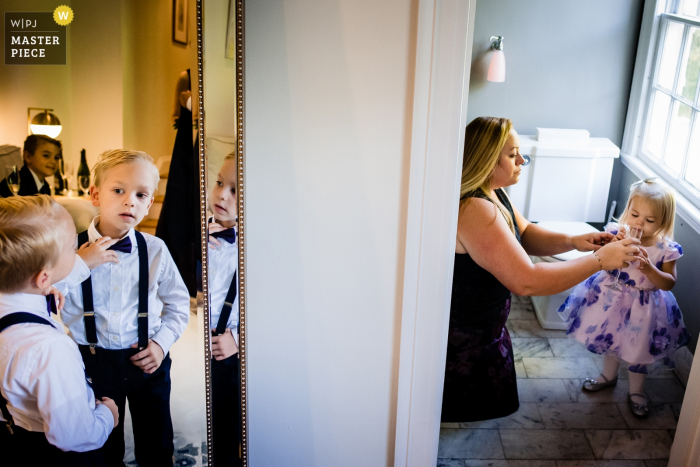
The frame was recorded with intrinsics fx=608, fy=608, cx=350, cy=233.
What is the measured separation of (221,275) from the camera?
1.43 metres

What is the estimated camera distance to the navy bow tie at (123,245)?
1354mm

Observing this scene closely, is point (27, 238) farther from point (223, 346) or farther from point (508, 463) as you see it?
point (508, 463)

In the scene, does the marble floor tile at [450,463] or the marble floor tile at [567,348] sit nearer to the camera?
the marble floor tile at [450,463]

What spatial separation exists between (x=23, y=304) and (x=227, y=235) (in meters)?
0.46

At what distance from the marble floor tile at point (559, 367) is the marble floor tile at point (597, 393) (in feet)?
0.20

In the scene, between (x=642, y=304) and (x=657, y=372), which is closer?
(x=642, y=304)

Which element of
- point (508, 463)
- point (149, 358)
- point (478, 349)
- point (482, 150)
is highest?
point (482, 150)

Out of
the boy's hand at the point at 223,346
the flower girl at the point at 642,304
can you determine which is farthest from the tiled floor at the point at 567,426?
the boy's hand at the point at 223,346

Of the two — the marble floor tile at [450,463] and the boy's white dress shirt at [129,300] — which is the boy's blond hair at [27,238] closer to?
the boy's white dress shirt at [129,300]

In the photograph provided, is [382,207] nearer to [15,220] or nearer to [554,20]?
[15,220]

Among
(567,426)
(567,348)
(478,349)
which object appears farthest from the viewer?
(567,348)

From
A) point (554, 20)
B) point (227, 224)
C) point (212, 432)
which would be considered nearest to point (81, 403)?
point (212, 432)

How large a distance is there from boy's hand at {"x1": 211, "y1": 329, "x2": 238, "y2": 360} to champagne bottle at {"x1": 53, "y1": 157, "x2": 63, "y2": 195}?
484 millimetres

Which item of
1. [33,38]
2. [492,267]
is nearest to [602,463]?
[492,267]
